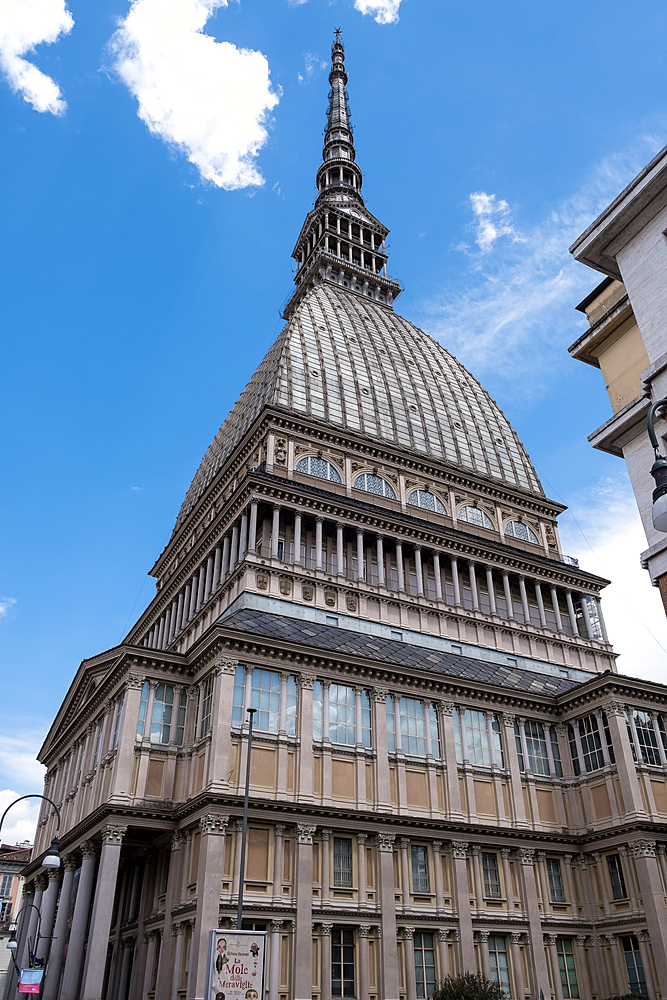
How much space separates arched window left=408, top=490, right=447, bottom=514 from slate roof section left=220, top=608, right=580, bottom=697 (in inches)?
595

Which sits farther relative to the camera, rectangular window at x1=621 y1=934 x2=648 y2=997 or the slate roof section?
the slate roof section

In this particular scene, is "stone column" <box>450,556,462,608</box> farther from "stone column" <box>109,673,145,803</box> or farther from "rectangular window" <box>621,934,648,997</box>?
"stone column" <box>109,673,145,803</box>

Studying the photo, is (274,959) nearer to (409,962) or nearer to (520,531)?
(409,962)

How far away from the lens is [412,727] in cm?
4512

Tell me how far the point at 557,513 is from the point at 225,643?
43515 millimetres

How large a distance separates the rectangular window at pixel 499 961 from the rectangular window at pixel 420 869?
448cm

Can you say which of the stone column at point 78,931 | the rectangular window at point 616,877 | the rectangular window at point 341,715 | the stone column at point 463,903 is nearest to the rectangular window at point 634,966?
the rectangular window at point 616,877

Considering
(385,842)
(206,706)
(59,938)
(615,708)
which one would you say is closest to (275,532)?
(206,706)

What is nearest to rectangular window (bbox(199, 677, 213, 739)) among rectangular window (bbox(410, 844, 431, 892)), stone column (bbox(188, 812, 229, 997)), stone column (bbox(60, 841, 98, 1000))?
stone column (bbox(188, 812, 229, 997))

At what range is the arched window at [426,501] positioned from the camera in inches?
2608

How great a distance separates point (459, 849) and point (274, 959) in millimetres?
11816

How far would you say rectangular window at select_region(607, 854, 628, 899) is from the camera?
4412cm

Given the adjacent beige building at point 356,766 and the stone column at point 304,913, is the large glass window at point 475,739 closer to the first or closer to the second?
the adjacent beige building at point 356,766

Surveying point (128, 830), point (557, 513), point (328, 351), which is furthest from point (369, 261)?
point (128, 830)
